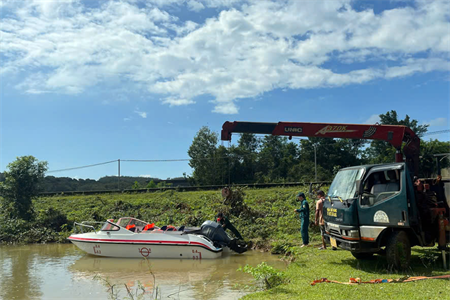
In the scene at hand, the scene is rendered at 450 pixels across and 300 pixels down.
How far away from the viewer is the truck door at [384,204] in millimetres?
7691

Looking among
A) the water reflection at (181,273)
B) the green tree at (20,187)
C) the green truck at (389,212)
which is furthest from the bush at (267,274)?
the green tree at (20,187)

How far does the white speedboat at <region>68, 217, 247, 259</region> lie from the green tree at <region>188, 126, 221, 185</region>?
35.1m

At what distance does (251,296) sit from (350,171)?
4.10 metres

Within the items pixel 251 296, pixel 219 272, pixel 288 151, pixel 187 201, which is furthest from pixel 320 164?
pixel 251 296

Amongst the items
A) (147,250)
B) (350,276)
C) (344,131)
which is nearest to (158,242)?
(147,250)

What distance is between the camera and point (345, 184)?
352 inches

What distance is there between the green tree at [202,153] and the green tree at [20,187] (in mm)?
28795

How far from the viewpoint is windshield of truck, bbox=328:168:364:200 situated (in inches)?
339

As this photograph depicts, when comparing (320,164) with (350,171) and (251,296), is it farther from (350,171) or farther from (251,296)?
(251,296)

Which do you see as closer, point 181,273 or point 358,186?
point 358,186

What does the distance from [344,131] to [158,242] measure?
696cm

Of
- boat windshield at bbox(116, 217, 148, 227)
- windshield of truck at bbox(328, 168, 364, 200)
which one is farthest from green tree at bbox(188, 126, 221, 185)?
windshield of truck at bbox(328, 168, 364, 200)

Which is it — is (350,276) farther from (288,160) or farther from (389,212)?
(288,160)

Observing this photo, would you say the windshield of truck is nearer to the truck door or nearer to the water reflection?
the truck door
